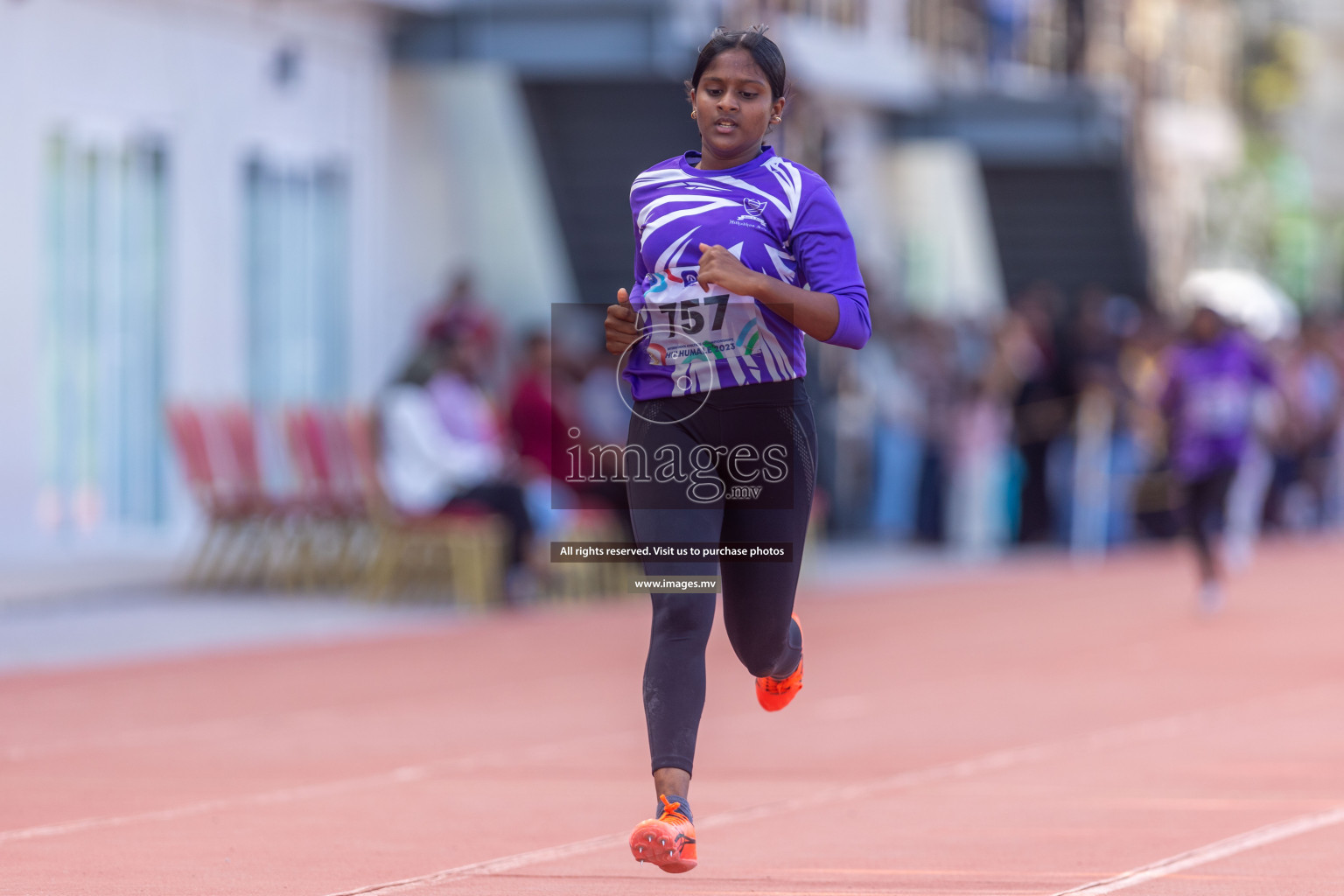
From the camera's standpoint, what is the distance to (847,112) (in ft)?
94.8

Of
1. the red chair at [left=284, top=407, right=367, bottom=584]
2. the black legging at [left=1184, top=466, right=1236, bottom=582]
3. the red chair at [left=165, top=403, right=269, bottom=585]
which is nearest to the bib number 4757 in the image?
the red chair at [left=284, top=407, right=367, bottom=584]

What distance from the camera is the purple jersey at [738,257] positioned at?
5.36m

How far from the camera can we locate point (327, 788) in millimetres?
7793

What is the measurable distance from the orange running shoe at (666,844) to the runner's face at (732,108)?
148cm

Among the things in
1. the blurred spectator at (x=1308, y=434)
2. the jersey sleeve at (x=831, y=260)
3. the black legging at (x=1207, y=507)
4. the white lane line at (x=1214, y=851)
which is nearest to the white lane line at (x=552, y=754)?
the white lane line at (x=1214, y=851)

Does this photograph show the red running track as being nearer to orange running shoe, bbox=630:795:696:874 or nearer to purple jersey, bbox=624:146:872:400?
orange running shoe, bbox=630:795:696:874

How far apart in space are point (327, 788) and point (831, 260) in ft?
10.5

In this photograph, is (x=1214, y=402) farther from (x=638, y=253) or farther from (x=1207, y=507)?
(x=638, y=253)

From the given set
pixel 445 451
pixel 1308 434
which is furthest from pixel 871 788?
pixel 1308 434

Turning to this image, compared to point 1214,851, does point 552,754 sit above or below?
below

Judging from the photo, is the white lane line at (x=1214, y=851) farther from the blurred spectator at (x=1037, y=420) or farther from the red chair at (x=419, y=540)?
the blurred spectator at (x=1037, y=420)

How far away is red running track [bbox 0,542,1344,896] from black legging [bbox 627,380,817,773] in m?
0.66

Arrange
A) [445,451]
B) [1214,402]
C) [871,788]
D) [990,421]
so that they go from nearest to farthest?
[871,788]
[445,451]
[1214,402]
[990,421]

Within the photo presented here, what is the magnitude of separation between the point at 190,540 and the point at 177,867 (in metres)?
11.8
